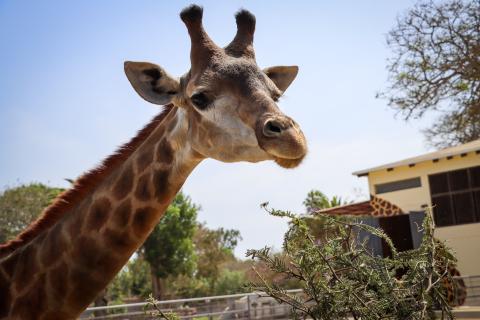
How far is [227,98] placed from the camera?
11.6 ft

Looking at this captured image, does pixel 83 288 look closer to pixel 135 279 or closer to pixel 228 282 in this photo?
pixel 228 282

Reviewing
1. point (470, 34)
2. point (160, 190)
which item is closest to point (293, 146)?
point (160, 190)

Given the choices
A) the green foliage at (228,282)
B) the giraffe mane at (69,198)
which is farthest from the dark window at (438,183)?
the green foliage at (228,282)

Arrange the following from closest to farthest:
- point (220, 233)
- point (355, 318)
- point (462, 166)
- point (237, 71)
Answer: point (355, 318)
point (237, 71)
point (462, 166)
point (220, 233)

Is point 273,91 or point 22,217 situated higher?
point 22,217

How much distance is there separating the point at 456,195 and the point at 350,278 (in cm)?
1479

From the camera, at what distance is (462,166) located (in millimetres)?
16672

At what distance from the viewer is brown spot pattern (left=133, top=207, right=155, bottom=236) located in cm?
372

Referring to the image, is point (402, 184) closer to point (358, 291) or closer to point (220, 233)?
point (358, 291)

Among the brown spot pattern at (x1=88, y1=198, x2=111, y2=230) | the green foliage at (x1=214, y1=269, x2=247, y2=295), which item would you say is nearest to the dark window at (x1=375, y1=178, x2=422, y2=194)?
the brown spot pattern at (x1=88, y1=198, x2=111, y2=230)

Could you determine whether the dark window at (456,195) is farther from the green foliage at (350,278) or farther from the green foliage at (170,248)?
the green foliage at (170,248)

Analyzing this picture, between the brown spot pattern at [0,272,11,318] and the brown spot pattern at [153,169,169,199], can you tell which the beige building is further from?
the brown spot pattern at [0,272,11,318]

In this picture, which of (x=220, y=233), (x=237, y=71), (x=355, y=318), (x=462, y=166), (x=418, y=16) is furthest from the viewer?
(x=220, y=233)

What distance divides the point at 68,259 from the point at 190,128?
3.83ft
